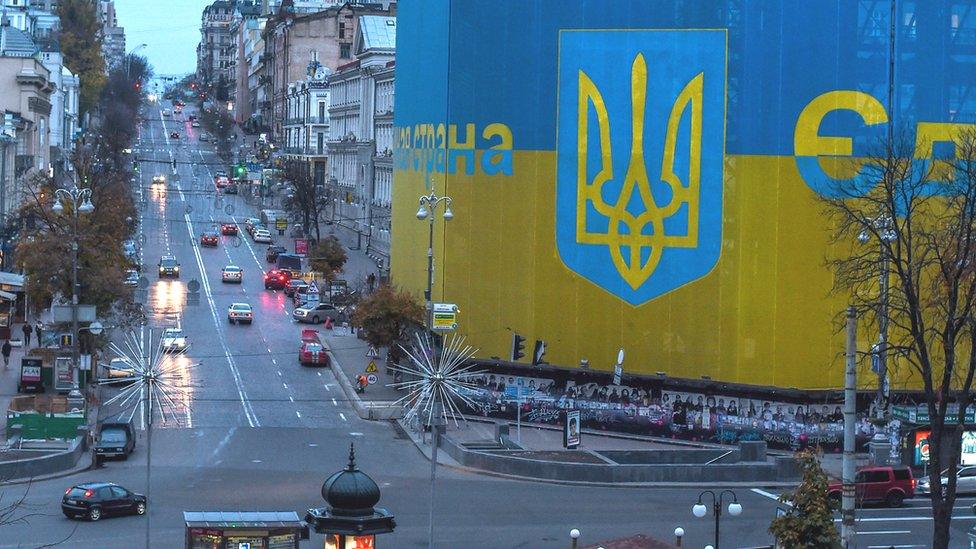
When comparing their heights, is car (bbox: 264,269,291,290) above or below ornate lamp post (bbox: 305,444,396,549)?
above

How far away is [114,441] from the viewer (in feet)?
142

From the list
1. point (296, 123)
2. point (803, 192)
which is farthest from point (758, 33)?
point (296, 123)

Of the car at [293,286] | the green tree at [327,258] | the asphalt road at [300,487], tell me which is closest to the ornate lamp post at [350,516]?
the asphalt road at [300,487]

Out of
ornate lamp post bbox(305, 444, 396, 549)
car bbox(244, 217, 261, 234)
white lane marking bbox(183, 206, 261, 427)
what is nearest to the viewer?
ornate lamp post bbox(305, 444, 396, 549)

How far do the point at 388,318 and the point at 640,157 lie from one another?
36.0ft

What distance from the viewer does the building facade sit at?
10050 cm

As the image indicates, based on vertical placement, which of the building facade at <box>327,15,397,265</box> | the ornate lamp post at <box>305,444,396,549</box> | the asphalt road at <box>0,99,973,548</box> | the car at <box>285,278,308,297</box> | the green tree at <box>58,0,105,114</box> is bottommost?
the asphalt road at <box>0,99,973,548</box>

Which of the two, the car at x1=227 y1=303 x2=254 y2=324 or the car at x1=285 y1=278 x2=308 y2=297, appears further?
the car at x1=285 y1=278 x2=308 y2=297

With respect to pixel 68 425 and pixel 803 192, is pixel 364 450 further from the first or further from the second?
pixel 803 192

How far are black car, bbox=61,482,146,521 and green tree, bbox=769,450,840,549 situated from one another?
16895 millimetres

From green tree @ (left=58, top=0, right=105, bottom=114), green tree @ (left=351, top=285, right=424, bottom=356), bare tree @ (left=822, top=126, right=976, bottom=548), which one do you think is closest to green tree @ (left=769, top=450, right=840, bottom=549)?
bare tree @ (left=822, top=126, right=976, bottom=548)

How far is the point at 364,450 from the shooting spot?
46312 mm

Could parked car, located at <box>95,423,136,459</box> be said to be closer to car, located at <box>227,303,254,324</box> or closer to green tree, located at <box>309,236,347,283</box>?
car, located at <box>227,303,254,324</box>

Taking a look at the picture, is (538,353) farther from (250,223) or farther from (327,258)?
(250,223)
